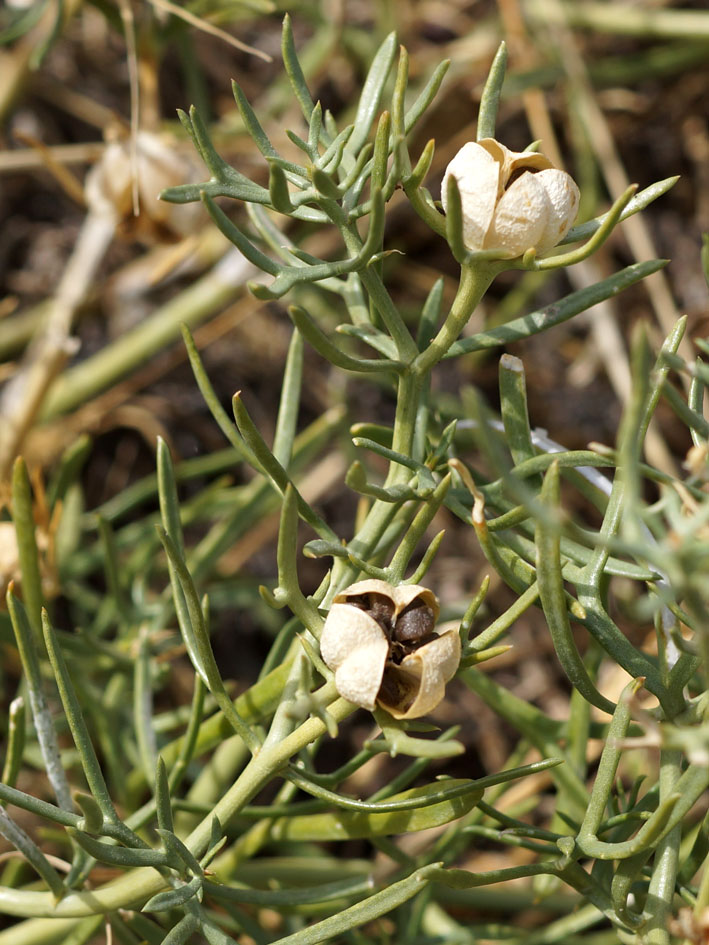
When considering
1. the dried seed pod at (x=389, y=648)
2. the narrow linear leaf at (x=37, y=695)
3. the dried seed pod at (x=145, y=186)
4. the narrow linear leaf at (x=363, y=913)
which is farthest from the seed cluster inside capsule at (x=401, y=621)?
the dried seed pod at (x=145, y=186)

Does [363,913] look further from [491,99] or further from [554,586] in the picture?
[491,99]

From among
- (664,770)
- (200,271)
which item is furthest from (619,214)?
(200,271)

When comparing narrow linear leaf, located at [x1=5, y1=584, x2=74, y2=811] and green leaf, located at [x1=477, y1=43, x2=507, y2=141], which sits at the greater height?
green leaf, located at [x1=477, y1=43, x2=507, y2=141]

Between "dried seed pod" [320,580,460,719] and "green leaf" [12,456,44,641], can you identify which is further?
"green leaf" [12,456,44,641]

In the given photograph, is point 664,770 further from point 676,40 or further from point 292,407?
point 676,40

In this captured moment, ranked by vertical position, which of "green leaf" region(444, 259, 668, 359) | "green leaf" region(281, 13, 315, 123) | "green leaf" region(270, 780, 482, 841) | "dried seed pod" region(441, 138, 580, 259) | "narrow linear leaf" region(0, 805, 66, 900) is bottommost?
"green leaf" region(270, 780, 482, 841)

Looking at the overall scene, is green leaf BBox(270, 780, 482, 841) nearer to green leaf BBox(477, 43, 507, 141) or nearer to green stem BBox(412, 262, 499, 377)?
green stem BBox(412, 262, 499, 377)

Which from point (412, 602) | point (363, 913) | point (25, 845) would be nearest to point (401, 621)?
point (412, 602)

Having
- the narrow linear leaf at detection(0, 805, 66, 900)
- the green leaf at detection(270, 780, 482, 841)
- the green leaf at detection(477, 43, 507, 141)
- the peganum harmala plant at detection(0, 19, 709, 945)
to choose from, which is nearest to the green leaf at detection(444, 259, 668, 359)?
the peganum harmala plant at detection(0, 19, 709, 945)
